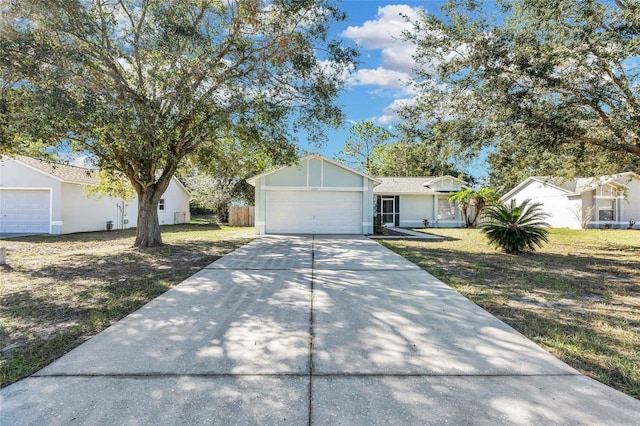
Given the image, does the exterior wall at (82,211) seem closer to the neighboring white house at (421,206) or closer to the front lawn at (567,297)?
the front lawn at (567,297)

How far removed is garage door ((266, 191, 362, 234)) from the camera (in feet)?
51.4

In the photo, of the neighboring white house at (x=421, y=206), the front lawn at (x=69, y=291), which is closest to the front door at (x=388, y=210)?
the neighboring white house at (x=421, y=206)

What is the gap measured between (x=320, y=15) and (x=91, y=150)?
766cm

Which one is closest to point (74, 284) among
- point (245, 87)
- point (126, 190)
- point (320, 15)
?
point (245, 87)

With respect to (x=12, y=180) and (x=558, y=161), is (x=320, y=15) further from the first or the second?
(x=12, y=180)

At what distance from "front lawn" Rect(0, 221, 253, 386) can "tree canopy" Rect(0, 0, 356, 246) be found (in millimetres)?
2865

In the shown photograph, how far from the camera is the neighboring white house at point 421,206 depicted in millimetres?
22109

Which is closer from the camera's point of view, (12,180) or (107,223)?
(12,180)

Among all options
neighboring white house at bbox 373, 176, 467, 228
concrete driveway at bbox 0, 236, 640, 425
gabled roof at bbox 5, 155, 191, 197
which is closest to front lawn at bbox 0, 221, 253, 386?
concrete driveway at bbox 0, 236, 640, 425

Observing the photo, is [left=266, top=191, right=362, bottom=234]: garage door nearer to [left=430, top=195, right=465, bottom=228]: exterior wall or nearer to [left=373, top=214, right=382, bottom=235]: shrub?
[left=373, top=214, right=382, bottom=235]: shrub

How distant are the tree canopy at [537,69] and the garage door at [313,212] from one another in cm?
727

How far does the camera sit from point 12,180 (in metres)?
15.8

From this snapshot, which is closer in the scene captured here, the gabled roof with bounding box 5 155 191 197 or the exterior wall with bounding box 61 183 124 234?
the gabled roof with bounding box 5 155 191 197

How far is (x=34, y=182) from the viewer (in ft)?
51.9
